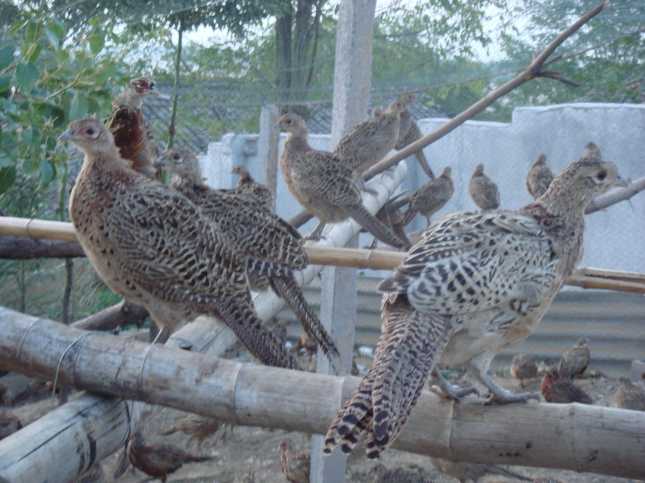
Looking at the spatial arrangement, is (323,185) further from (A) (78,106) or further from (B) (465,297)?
(B) (465,297)

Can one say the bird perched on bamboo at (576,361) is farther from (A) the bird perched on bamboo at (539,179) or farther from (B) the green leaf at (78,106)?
(B) the green leaf at (78,106)

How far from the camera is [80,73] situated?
3.97 m

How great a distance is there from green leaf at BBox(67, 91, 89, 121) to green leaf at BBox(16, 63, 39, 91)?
0.35 m

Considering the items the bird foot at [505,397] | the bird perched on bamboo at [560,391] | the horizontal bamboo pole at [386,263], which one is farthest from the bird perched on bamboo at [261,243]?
the bird perched on bamboo at [560,391]

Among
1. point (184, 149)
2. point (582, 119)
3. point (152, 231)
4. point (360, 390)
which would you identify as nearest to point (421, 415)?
point (360, 390)

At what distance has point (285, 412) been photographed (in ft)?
8.14

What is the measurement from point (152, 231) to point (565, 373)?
5369 millimetres

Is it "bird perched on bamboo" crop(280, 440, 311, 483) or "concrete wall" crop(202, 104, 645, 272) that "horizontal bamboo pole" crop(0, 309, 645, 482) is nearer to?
"bird perched on bamboo" crop(280, 440, 311, 483)

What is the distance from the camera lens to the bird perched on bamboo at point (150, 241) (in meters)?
3.43

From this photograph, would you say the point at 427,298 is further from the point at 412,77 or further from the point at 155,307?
the point at 412,77

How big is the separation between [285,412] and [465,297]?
0.68 meters

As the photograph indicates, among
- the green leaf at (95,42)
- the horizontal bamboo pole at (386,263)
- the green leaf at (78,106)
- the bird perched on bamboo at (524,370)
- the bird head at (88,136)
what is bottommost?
the bird perched on bamboo at (524,370)

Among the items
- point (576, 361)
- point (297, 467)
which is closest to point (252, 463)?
point (297, 467)

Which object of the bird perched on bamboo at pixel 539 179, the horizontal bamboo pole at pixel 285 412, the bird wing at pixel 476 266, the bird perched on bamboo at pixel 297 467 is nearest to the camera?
the horizontal bamboo pole at pixel 285 412
